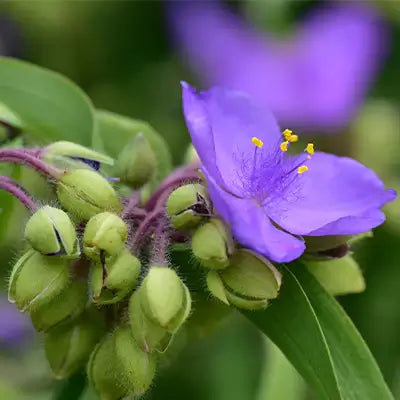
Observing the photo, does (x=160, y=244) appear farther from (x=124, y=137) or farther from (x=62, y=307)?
(x=124, y=137)

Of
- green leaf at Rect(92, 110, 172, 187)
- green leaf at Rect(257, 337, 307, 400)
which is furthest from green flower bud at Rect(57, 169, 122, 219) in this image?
green leaf at Rect(257, 337, 307, 400)

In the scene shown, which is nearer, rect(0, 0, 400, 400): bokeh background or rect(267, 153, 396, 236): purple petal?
rect(267, 153, 396, 236): purple petal

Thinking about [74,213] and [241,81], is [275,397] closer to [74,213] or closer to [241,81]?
[74,213]

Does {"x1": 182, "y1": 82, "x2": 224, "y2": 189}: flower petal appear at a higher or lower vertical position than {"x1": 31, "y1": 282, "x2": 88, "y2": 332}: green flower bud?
higher

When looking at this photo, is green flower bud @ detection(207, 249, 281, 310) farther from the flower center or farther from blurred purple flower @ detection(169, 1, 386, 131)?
blurred purple flower @ detection(169, 1, 386, 131)

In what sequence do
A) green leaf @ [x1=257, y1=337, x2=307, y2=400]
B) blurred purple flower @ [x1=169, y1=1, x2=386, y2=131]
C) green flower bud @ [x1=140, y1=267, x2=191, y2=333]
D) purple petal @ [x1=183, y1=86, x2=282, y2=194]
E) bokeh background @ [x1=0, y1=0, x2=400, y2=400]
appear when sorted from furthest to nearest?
blurred purple flower @ [x1=169, y1=1, x2=386, y2=131] → bokeh background @ [x1=0, y1=0, x2=400, y2=400] → green leaf @ [x1=257, y1=337, x2=307, y2=400] → purple petal @ [x1=183, y1=86, x2=282, y2=194] → green flower bud @ [x1=140, y1=267, x2=191, y2=333]

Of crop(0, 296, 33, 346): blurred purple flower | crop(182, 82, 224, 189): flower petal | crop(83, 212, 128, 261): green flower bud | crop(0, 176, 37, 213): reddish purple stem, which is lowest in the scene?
crop(0, 296, 33, 346): blurred purple flower

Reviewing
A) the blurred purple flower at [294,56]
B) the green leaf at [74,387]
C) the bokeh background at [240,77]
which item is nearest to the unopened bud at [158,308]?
the green leaf at [74,387]
